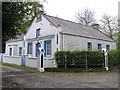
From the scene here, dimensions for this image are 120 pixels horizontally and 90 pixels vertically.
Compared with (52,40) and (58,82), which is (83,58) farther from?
(58,82)

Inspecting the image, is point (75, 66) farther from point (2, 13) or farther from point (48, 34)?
point (2, 13)

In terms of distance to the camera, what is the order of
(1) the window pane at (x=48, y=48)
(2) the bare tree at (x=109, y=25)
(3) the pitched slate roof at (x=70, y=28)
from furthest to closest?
(2) the bare tree at (x=109, y=25)
(3) the pitched slate roof at (x=70, y=28)
(1) the window pane at (x=48, y=48)

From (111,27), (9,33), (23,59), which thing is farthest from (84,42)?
(111,27)

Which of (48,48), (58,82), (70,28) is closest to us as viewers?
(58,82)

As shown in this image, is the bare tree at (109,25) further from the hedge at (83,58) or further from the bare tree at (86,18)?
the hedge at (83,58)

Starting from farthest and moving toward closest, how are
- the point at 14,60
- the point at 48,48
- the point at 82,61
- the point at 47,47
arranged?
1. the point at 14,60
2. the point at 47,47
3. the point at 48,48
4. the point at 82,61

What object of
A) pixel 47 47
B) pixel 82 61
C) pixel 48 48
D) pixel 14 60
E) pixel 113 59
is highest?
pixel 47 47

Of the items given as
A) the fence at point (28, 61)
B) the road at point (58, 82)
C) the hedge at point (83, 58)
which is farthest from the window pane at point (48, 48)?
the road at point (58, 82)

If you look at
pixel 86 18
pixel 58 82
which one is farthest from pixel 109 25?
pixel 58 82

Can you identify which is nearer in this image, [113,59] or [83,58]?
[83,58]

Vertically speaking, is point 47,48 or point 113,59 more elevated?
point 47,48

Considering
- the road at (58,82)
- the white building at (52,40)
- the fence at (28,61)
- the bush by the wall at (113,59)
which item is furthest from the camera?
the white building at (52,40)

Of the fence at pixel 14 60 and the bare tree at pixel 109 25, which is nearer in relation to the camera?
the fence at pixel 14 60

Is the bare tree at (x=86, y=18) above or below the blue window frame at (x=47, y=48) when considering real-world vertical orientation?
above
